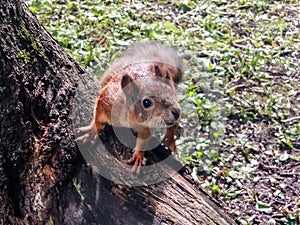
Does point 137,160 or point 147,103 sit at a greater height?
point 147,103

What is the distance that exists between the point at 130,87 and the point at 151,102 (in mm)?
113

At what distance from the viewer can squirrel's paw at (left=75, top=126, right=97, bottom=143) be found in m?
2.17

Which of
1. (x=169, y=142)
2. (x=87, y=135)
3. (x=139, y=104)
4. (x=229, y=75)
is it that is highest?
(x=139, y=104)

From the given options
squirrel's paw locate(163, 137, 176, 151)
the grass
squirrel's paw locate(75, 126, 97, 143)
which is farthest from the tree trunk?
the grass

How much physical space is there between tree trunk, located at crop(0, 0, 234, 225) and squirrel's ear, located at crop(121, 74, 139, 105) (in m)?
0.23

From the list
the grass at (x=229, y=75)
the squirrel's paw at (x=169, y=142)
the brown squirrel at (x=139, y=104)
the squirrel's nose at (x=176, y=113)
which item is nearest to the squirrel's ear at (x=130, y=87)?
the brown squirrel at (x=139, y=104)

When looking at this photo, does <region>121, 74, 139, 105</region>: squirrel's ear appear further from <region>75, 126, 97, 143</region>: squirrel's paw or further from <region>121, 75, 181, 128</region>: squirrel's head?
<region>75, 126, 97, 143</region>: squirrel's paw

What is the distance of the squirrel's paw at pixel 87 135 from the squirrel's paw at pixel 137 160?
7.2 inches

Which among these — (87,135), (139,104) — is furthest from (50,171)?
(139,104)

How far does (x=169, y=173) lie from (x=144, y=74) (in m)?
0.44

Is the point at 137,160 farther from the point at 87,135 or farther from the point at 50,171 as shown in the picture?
the point at 50,171

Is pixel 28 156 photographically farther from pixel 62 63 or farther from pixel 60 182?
pixel 62 63

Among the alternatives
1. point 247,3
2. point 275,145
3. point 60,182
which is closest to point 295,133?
point 275,145

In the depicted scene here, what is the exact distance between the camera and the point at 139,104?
2.18 m
